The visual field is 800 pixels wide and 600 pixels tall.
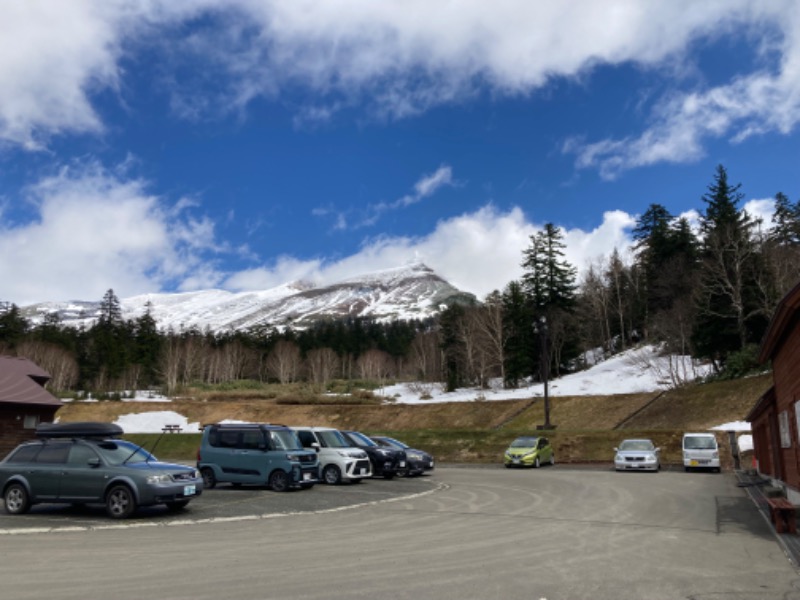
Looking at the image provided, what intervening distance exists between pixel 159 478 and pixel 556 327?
58358 millimetres

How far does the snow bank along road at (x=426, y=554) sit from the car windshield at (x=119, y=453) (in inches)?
53.1

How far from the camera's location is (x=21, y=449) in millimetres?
13398

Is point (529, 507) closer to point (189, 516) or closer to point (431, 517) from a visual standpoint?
point (431, 517)

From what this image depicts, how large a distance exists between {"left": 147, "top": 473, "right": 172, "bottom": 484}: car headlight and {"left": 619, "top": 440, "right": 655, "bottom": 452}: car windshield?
20112mm

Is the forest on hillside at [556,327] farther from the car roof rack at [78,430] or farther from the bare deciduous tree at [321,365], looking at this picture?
the car roof rack at [78,430]

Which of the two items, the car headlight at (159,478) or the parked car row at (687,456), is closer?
the car headlight at (159,478)

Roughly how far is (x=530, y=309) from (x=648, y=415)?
3305cm

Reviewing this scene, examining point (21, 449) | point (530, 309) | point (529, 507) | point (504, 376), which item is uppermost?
point (530, 309)

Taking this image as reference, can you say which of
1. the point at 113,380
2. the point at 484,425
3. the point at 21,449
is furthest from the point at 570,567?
the point at 113,380

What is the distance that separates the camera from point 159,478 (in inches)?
490

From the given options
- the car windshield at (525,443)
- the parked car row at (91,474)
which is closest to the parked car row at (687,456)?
the car windshield at (525,443)

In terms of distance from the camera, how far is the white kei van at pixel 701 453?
82.4 ft

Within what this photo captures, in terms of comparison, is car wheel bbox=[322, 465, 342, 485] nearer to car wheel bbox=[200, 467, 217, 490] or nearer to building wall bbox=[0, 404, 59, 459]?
car wheel bbox=[200, 467, 217, 490]

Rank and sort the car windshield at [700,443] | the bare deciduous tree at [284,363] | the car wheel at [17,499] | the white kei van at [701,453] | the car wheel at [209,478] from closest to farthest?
1. the car wheel at [17,499]
2. the car wheel at [209,478]
3. the white kei van at [701,453]
4. the car windshield at [700,443]
5. the bare deciduous tree at [284,363]
